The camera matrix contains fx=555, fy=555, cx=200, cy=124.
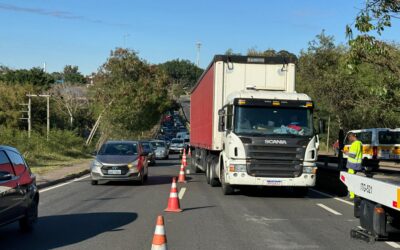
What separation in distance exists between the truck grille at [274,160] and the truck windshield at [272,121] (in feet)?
1.36

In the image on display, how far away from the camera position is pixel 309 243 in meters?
8.91

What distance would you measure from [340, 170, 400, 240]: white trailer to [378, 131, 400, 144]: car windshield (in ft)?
72.9

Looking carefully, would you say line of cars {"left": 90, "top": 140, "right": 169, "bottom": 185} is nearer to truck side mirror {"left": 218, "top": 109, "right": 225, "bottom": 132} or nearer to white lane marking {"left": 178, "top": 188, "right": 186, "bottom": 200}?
white lane marking {"left": 178, "top": 188, "right": 186, "bottom": 200}

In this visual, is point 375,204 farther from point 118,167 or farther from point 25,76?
point 25,76

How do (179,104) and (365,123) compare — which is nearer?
(365,123)

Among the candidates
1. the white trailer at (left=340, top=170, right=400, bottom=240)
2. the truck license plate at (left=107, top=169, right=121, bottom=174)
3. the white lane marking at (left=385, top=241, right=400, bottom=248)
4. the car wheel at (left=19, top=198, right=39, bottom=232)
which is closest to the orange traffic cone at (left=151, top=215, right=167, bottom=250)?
the white trailer at (left=340, top=170, right=400, bottom=240)

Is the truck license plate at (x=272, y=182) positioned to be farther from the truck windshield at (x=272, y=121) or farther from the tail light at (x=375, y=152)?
the tail light at (x=375, y=152)

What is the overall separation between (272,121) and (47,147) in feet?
81.8

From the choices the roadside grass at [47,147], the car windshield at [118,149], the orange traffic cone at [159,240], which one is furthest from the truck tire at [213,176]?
the orange traffic cone at [159,240]

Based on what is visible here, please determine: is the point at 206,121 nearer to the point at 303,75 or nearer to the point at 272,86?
the point at 272,86

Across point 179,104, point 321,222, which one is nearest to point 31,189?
point 321,222

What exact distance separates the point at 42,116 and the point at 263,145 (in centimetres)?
4226

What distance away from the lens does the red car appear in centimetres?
859

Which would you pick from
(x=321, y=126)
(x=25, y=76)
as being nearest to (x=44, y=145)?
(x=321, y=126)
